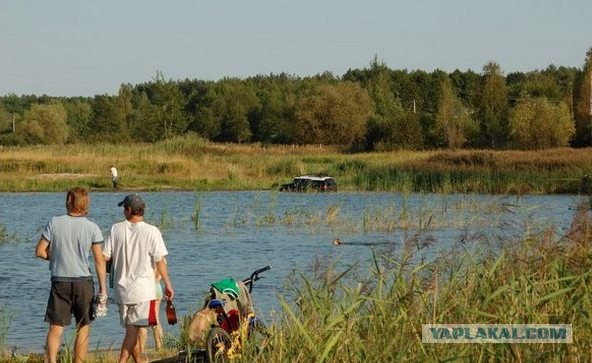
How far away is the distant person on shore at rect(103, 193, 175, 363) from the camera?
1044cm

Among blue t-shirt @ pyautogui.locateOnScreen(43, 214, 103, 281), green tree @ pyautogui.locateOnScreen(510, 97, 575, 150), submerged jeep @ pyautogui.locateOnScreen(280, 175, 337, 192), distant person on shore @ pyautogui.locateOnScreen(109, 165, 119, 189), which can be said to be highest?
blue t-shirt @ pyautogui.locateOnScreen(43, 214, 103, 281)

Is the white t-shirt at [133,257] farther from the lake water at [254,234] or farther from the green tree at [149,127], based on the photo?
the green tree at [149,127]

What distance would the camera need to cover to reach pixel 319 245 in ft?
90.1

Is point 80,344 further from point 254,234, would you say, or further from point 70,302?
point 254,234

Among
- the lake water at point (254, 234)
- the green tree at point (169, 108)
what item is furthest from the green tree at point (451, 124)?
the lake water at point (254, 234)

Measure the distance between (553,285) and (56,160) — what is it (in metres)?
54.1

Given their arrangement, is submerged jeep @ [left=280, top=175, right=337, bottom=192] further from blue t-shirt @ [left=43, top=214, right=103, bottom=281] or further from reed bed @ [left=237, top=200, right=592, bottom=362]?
blue t-shirt @ [left=43, top=214, right=103, bottom=281]

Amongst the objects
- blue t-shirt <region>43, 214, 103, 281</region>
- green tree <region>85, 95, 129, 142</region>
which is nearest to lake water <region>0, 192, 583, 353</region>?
blue t-shirt <region>43, 214, 103, 281</region>

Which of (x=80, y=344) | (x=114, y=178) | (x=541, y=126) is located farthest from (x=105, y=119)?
(x=80, y=344)

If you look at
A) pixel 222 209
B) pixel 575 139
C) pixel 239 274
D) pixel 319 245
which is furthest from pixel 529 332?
pixel 575 139

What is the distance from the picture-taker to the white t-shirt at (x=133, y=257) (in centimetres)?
1043

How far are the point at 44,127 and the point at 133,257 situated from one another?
4299 inches

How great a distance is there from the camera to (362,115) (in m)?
91.6

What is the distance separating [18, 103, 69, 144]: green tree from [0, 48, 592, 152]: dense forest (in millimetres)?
102
